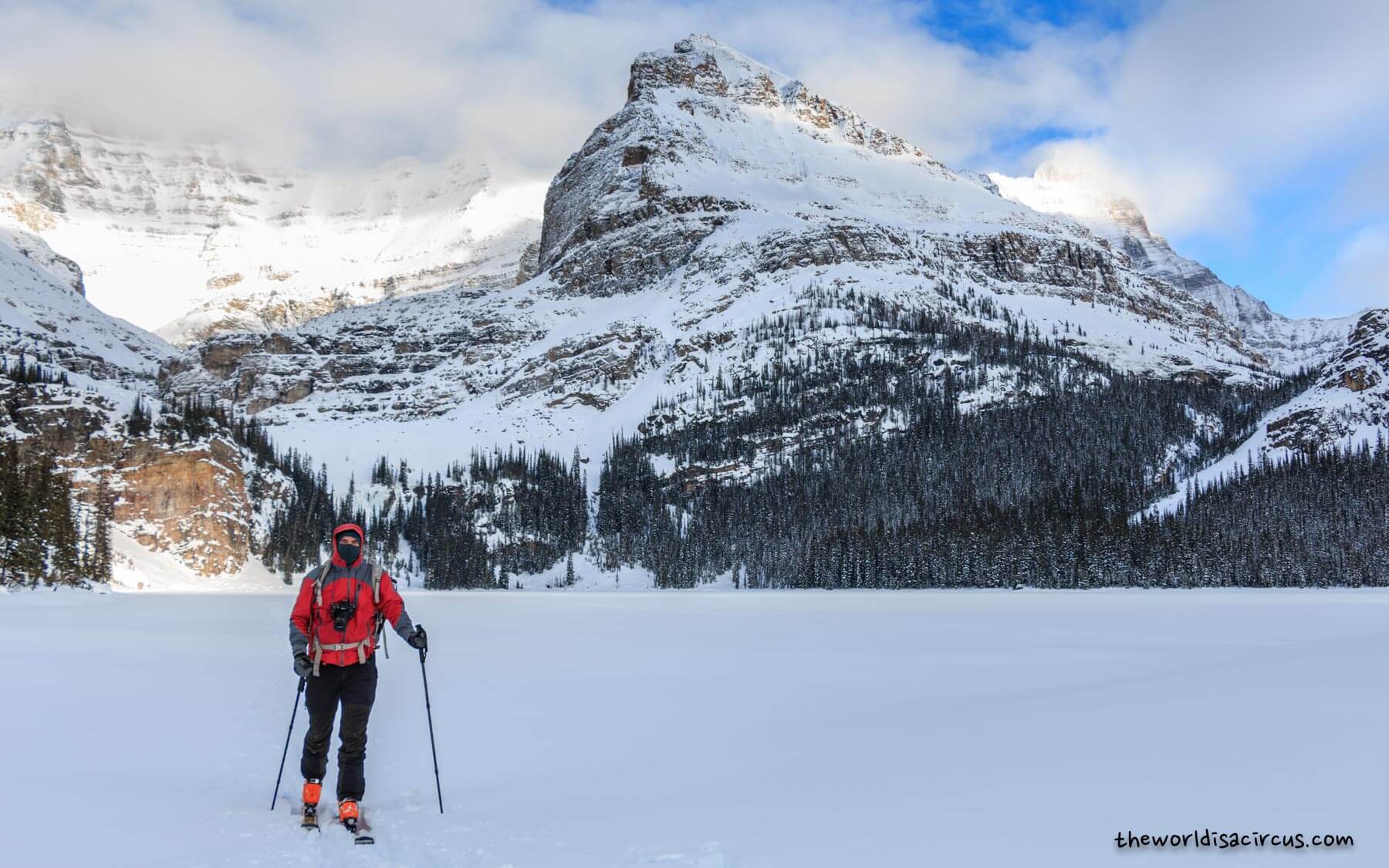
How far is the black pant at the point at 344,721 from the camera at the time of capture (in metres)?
9.33

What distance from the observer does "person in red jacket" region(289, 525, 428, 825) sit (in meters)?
9.44

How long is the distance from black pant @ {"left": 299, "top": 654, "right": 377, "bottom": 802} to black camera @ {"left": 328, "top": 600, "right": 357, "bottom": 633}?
0.46 m

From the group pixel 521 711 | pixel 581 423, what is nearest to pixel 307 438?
pixel 581 423

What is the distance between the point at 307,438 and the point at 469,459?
37.6m

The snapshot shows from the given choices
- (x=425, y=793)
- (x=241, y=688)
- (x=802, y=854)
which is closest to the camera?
(x=802, y=854)

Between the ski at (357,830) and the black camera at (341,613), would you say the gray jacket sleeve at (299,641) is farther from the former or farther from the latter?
the ski at (357,830)

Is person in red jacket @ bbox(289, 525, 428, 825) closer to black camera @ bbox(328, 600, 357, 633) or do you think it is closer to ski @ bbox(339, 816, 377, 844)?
black camera @ bbox(328, 600, 357, 633)

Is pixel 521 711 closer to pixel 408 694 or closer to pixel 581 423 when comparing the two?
pixel 408 694

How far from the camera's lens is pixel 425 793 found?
1028 centimetres

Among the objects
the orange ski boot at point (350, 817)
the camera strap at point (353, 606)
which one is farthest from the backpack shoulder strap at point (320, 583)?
the orange ski boot at point (350, 817)

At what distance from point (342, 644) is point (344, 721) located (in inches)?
30.0

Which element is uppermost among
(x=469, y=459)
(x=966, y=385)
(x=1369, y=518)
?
(x=966, y=385)

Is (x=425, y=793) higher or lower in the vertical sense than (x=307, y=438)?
lower

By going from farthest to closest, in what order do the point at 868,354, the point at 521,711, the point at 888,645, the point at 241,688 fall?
1. the point at 868,354
2. the point at 888,645
3. the point at 241,688
4. the point at 521,711
